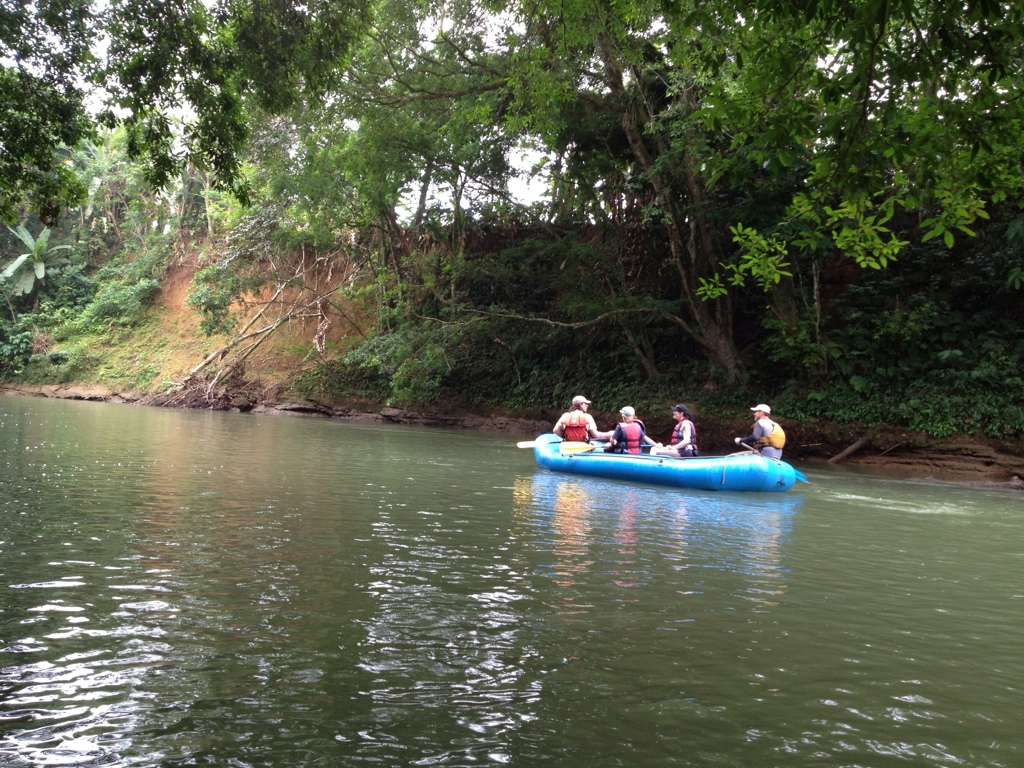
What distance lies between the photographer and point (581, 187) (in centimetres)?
2047

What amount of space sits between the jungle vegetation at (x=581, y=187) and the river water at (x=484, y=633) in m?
2.13

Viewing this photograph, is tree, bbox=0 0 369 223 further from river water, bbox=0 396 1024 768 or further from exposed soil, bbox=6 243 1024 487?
exposed soil, bbox=6 243 1024 487

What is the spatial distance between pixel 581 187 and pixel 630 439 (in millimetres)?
9572

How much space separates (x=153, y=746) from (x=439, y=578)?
260cm

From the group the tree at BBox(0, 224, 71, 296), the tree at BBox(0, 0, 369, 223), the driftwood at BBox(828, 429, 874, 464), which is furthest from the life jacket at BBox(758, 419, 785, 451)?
the tree at BBox(0, 224, 71, 296)

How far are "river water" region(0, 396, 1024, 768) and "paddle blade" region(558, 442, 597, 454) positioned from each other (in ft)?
13.5

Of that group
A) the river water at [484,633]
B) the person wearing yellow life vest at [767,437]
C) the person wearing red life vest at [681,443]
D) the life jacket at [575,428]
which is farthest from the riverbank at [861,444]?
the river water at [484,633]

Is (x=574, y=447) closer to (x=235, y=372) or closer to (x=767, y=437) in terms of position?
(x=767, y=437)

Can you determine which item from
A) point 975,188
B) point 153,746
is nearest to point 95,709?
point 153,746

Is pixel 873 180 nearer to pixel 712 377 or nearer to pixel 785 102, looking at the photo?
pixel 785 102

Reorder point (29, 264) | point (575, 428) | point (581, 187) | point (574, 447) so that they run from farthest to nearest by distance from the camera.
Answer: point (29, 264) < point (581, 187) < point (575, 428) < point (574, 447)

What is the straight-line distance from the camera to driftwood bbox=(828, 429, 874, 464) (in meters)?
16.5

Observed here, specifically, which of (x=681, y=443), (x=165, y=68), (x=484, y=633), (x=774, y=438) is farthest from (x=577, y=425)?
(x=484, y=633)

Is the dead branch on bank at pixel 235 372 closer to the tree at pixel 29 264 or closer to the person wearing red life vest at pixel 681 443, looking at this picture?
the tree at pixel 29 264
